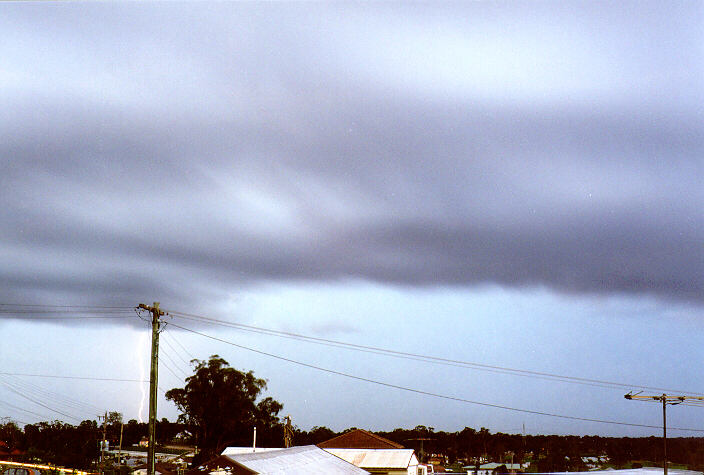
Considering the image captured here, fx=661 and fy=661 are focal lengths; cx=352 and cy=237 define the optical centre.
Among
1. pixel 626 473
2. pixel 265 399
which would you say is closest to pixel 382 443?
pixel 265 399

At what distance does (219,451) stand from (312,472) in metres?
50.9

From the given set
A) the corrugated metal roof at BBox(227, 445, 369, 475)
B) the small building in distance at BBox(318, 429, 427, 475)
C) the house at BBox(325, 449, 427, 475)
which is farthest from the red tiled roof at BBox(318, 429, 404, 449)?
the corrugated metal roof at BBox(227, 445, 369, 475)

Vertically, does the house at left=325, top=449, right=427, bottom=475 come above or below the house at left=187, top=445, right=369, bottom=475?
below

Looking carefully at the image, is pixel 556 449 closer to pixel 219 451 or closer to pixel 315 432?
pixel 315 432

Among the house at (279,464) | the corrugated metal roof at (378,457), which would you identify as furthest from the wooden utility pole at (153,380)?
the corrugated metal roof at (378,457)

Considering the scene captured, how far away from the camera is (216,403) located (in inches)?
3573

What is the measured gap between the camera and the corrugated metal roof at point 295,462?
130 ft

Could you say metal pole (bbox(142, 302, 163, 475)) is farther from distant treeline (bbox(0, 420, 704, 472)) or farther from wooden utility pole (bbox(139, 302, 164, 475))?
distant treeline (bbox(0, 420, 704, 472))

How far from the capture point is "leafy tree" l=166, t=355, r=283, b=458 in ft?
298

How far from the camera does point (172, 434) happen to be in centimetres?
15075

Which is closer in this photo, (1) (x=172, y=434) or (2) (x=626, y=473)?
(2) (x=626, y=473)

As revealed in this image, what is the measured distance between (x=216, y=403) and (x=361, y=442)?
67.5 feet

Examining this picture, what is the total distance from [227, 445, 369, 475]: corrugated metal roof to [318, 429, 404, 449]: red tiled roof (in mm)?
35850

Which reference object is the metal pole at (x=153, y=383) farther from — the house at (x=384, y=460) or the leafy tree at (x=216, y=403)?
the leafy tree at (x=216, y=403)
